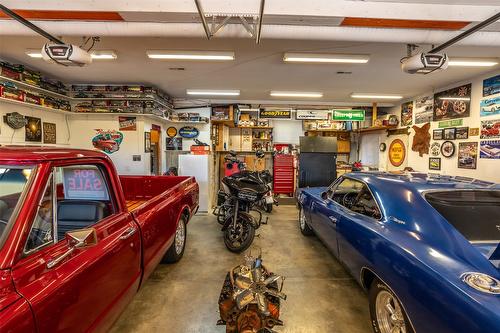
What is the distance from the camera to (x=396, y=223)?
199cm

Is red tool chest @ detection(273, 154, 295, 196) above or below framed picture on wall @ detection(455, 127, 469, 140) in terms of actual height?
below

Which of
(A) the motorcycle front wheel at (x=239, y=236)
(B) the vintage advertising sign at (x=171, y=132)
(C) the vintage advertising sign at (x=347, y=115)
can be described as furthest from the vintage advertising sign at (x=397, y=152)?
(B) the vintage advertising sign at (x=171, y=132)

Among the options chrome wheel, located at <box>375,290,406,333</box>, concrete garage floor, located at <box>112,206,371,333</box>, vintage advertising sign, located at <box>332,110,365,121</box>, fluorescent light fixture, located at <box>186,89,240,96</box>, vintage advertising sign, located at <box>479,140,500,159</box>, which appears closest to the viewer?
chrome wheel, located at <box>375,290,406,333</box>

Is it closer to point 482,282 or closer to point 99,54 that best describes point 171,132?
point 99,54

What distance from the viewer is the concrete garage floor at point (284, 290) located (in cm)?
224

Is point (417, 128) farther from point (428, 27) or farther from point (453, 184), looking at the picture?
point (453, 184)

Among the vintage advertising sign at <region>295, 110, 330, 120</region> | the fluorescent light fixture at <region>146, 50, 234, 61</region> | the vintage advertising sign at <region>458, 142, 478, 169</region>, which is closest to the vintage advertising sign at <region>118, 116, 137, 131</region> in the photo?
the fluorescent light fixture at <region>146, 50, 234, 61</region>

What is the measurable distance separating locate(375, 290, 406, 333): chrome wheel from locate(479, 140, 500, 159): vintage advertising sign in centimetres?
447

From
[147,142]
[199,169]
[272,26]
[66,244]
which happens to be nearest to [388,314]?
[66,244]

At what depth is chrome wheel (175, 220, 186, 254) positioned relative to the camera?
334 cm

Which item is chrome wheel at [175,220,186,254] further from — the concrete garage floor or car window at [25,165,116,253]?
car window at [25,165,116,253]

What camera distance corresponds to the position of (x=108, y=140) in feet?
20.5

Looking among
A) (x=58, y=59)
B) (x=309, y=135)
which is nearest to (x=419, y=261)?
(x=58, y=59)

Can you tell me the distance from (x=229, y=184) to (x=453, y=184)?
8.84 feet
